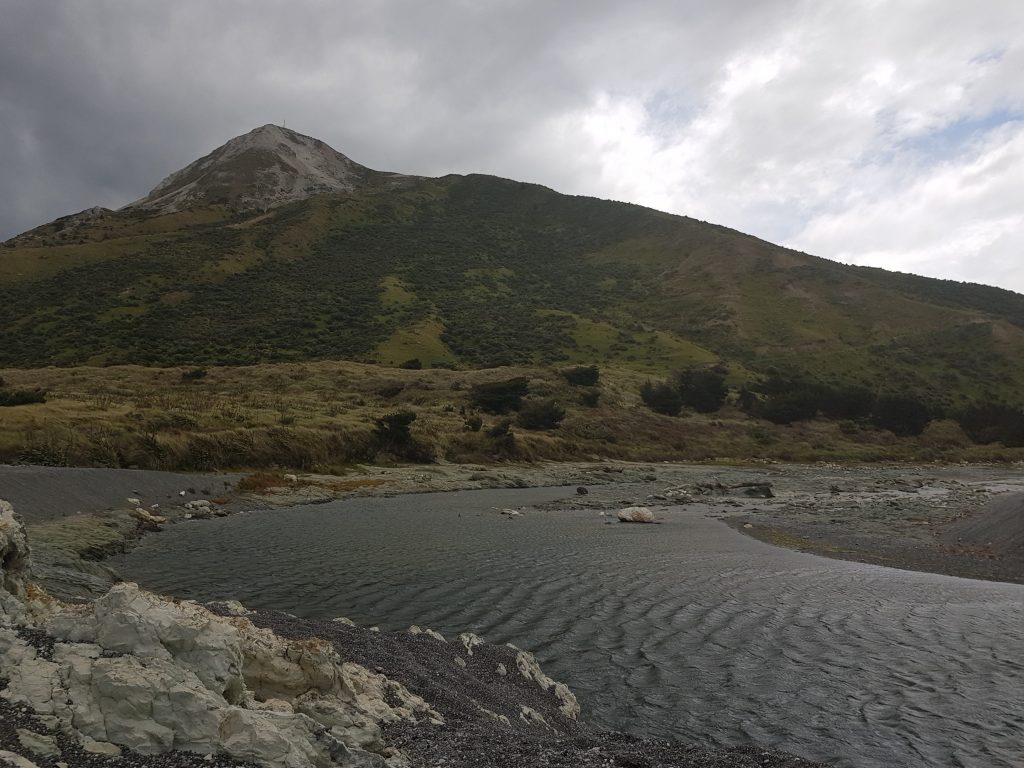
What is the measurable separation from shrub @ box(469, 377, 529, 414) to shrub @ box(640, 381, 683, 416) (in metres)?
18.4

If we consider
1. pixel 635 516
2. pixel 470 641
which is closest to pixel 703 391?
pixel 635 516

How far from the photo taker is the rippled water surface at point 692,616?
977 centimetres

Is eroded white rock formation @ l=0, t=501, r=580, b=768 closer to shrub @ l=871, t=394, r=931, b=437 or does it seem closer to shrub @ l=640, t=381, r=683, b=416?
shrub @ l=640, t=381, r=683, b=416

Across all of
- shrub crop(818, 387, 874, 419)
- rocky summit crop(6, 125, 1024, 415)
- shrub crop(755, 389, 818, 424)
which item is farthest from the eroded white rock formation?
shrub crop(818, 387, 874, 419)

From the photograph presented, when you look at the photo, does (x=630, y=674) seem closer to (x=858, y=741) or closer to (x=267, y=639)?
(x=858, y=741)

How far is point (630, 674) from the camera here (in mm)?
11648

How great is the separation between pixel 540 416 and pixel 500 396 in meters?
5.66

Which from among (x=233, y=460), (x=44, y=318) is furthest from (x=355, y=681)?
(x=44, y=318)

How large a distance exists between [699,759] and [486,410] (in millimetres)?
63887

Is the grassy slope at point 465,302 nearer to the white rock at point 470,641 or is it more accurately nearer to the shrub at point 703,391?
the shrub at point 703,391

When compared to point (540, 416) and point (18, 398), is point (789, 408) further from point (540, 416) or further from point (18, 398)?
point (18, 398)

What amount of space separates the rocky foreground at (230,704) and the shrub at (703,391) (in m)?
81.0

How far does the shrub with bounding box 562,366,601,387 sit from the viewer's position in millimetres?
85000

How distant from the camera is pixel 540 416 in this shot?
230ft
